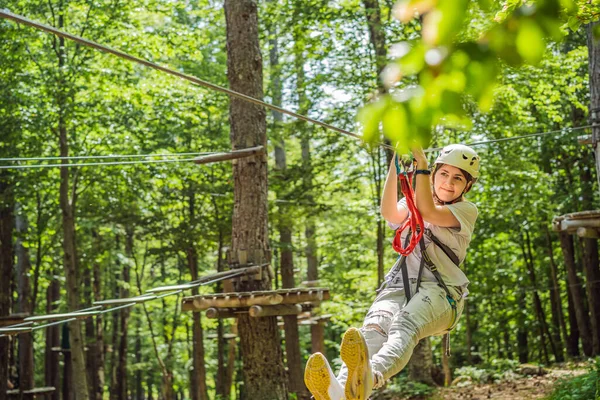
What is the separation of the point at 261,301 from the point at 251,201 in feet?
3.85

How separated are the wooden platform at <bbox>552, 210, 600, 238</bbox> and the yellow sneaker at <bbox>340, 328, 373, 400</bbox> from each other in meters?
6.28

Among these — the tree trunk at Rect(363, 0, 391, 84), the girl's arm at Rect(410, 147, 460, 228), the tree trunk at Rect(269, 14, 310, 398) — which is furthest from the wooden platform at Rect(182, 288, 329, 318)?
the tree trunk at Rect(363, 0, 391, 84)

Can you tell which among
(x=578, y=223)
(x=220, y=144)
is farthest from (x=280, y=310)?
(x=220, y=144)

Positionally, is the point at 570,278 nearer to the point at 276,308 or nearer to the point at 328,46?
the point at 328,46

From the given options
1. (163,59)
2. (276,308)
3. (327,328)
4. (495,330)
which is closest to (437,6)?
(276,308)

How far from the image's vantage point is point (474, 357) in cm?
2023

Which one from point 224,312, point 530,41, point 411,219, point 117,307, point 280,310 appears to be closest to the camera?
point 530,41

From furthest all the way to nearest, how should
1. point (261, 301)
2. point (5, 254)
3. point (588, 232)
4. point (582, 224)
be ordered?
point (5, 254) → point (588, 232) → point (582, 224) → point (261, 301)

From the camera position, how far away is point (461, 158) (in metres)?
3.99

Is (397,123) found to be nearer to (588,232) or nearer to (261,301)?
(261,301)

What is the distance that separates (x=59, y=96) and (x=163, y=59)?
4.64 meters

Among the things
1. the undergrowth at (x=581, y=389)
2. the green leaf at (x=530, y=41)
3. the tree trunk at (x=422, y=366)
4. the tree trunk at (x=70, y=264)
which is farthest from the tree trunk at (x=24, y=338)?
the green leaf at (x=530, y=41)

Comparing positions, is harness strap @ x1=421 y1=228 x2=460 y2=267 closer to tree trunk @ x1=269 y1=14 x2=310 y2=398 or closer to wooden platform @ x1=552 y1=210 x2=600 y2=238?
wooden platform @ x1=552 y1=210 x2=600 y2=238

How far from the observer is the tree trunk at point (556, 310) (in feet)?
55.7
